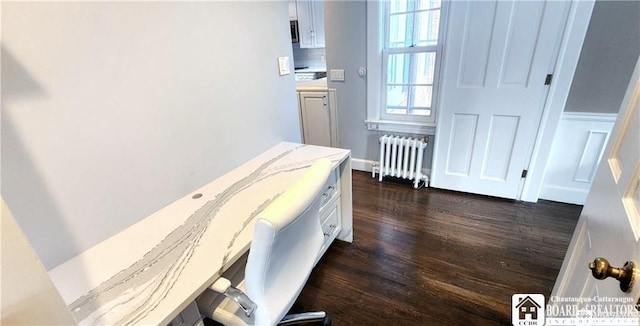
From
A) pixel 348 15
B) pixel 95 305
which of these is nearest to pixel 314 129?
pixel 348 15

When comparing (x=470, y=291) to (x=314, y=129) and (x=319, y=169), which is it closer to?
(x=319, y=169)

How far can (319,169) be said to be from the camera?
1.03 meters

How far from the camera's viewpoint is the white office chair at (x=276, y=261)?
0.79 m

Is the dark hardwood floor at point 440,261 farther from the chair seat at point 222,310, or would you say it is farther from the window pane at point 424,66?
the window pane at point 424,66

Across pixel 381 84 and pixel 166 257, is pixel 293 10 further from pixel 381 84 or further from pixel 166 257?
pixel 166 257

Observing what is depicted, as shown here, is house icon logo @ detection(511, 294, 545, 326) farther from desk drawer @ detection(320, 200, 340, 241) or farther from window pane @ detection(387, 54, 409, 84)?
window pane @ detection(387, 54, 409, 84)

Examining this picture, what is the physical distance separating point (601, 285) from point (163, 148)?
150 centimetres

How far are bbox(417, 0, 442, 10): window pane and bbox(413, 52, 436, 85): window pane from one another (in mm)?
346

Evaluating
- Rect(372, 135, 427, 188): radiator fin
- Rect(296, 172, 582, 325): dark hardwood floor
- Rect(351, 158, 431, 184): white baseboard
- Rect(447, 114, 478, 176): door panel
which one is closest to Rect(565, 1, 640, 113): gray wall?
Rect(447, 114, 478, 176): door panel

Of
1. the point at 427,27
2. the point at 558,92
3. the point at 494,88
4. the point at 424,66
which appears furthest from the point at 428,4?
the point at 558,92

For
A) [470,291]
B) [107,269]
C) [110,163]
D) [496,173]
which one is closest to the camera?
[107,269]

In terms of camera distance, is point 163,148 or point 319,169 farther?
point 163,148

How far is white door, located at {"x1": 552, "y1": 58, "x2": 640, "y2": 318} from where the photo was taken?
59 centimetres

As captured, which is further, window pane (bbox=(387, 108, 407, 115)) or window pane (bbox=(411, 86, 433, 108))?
window pane (bbox=(387, 108, 407, 115))
